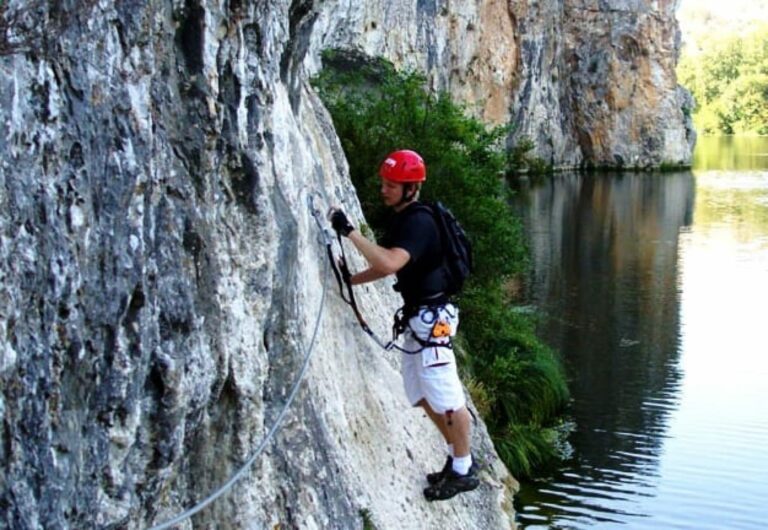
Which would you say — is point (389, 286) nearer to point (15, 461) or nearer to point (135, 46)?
point (135, 46)

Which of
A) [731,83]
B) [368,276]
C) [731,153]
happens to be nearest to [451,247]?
[368,276]

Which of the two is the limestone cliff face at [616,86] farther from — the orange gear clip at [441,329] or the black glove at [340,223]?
the black glove at [340,223]

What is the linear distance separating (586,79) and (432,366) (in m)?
65.7

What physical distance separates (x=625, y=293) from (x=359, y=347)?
19.4 m

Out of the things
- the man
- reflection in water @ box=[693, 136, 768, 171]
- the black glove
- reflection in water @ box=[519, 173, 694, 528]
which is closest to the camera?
the man

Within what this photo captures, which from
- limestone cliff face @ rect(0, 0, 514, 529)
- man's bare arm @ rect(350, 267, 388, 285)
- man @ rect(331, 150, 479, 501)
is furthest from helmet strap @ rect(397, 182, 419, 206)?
limestone cliff face @ rect(0, 0, 514, 529)

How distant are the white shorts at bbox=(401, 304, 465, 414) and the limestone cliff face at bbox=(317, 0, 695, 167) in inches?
1988

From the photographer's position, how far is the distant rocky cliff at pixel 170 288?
389 centimetres

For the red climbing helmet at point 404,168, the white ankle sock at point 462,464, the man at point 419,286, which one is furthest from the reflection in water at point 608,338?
the red climbing helmet at point 404,168

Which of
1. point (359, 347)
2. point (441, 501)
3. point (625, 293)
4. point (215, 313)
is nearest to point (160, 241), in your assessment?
point (215, 313)

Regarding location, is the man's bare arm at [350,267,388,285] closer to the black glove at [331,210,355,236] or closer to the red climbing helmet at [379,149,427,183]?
the black glove at [331,210,355,236]

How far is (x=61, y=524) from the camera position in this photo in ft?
13.2

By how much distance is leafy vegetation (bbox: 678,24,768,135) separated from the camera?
387 feet

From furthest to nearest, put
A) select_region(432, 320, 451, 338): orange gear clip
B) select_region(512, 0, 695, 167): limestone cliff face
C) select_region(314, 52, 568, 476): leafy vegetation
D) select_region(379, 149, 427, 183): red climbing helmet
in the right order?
select_region(512, 0, 695, 167): limestone cliff face, select_region(314, 52, 568, 476): leafy vegetation, select_region(432, 320, 451, 338): orange gear clip, select_region(379, 149, 427, 183): red climbing helmet
